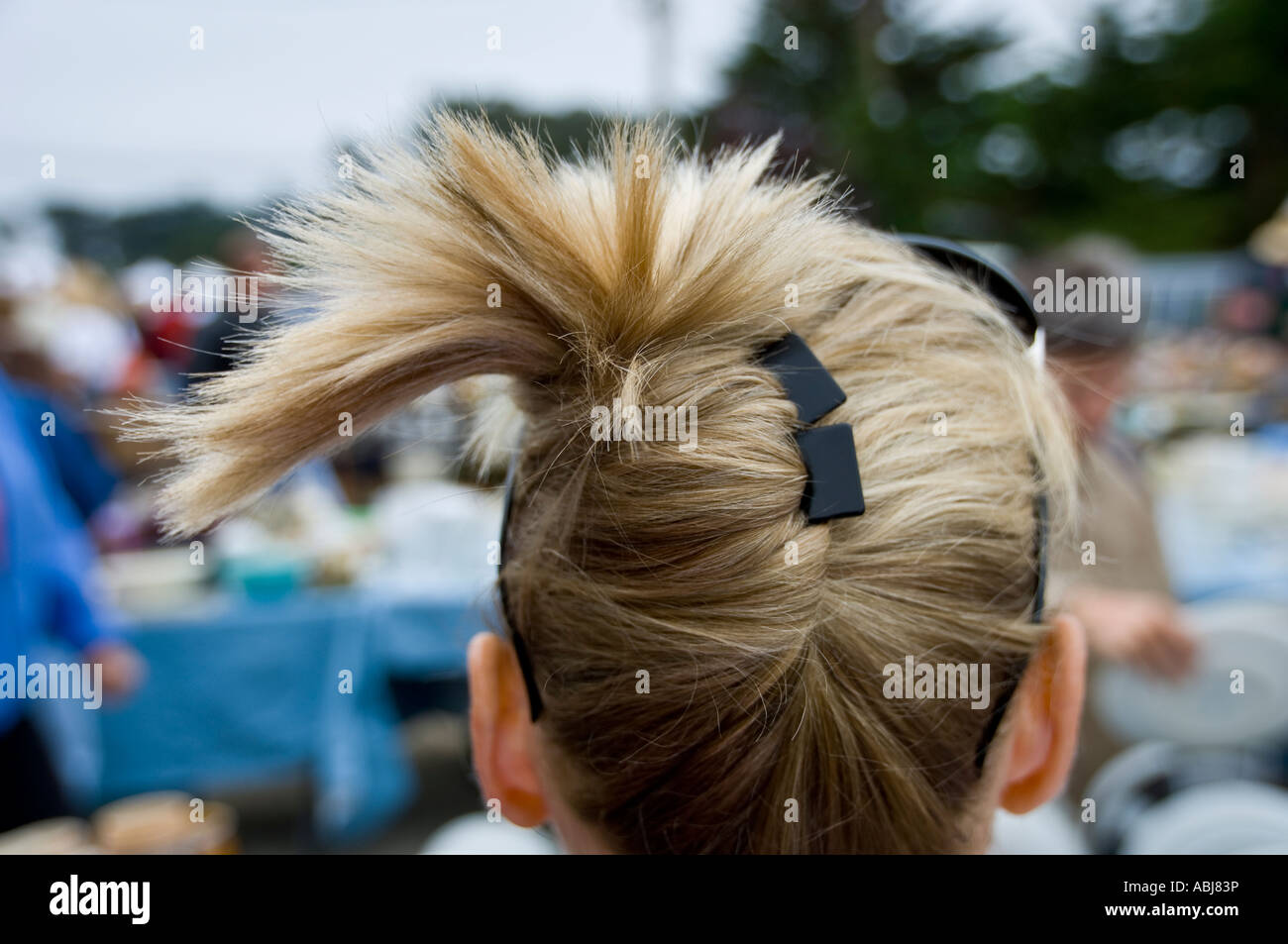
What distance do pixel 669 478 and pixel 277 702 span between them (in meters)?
2.95

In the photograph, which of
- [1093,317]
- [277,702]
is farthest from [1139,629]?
[277,702]

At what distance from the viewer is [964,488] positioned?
759 millimetres

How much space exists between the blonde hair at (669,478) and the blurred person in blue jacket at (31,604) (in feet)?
5.77

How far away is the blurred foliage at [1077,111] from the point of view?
18562 mm

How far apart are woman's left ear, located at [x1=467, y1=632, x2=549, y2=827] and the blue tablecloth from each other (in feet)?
7.48

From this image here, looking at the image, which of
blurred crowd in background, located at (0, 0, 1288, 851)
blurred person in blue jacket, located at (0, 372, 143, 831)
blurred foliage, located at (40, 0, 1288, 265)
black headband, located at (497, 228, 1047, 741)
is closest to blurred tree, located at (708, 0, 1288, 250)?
blurred foliage, located at (40, 0, 1288, 265)

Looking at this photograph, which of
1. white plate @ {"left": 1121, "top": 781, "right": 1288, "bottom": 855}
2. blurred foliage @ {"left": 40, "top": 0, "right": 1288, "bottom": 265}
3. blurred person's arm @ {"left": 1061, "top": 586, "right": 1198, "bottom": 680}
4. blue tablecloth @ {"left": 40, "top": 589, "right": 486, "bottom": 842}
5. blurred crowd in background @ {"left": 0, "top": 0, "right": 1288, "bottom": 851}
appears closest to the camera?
white plate @ {"left": 1121, "top": 781, "right": 1288, "bottom": 855}

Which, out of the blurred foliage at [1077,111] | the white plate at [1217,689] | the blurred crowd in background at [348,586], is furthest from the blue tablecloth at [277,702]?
the blurred foliage at [1077,111]

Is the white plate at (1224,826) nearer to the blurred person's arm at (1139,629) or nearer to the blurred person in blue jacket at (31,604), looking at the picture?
the blurred person's arm at (1139,629)

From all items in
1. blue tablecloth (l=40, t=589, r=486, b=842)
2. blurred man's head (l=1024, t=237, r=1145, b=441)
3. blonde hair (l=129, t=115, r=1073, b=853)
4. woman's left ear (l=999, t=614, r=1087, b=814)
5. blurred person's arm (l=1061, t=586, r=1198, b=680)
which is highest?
blurred man's head (l=1024, t=237, r=1145, b=441)

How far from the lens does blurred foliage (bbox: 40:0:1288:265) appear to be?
18.6 meters

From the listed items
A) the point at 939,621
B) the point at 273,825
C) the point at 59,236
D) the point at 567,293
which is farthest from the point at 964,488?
the point at 59,236

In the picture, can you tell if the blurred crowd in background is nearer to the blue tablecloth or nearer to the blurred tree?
the blue tablecloth

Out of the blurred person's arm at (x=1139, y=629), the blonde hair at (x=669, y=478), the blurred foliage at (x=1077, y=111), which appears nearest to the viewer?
the blonde hair at (x=669, y=478)
